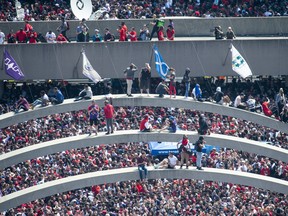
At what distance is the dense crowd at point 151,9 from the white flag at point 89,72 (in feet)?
18.4

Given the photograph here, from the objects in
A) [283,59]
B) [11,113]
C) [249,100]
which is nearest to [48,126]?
[11,113]

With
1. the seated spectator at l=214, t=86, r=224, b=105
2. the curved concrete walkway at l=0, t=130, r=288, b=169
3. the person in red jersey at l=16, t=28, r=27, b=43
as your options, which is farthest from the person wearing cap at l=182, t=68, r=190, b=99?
the person in red jersey at l=16, t=28, r=27, b=43

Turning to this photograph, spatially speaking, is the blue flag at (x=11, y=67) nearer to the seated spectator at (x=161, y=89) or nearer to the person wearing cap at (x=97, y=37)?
the person wearing cap at (x=97, y=37)

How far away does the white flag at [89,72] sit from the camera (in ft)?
192

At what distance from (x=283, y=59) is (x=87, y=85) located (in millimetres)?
11102

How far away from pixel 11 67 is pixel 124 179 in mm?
9175

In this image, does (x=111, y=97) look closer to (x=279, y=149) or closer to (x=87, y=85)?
(x=87, y=85)

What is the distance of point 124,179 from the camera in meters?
54.2

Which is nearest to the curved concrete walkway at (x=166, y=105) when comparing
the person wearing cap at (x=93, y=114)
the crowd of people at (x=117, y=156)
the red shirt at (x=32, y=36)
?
the crowd of people at (x=117, y=156)

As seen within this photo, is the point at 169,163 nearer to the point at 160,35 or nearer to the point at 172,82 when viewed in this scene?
the point at 172,82

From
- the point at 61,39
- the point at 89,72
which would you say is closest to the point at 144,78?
the point at 89,72

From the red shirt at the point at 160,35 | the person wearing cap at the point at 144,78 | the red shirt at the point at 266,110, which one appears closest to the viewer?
the person wearing cap at the point at 144,78

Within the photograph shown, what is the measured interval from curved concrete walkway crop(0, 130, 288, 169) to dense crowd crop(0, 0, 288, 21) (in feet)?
34.9

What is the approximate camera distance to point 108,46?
60.3 metres
